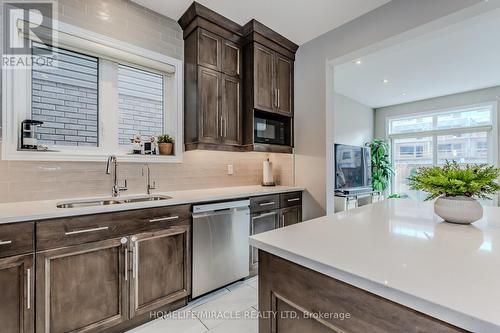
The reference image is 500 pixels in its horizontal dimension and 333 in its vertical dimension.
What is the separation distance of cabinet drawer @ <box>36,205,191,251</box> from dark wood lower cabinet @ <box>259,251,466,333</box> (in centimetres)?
116

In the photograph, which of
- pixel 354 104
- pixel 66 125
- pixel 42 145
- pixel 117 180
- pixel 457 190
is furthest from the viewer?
pixel 354 104


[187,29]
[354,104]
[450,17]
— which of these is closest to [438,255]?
[450,17]

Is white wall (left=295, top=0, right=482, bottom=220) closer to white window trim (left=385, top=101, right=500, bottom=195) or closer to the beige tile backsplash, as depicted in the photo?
the beige tile backsplash

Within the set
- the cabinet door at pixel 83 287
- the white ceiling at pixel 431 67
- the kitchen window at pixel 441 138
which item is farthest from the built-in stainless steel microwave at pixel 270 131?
the kitchen window at pixel 441 138

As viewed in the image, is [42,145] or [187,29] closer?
[42,145]

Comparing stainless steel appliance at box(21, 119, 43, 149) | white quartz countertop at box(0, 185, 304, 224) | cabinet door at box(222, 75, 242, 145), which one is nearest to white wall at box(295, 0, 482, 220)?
cabinet door at box(222, 75, 242, 145)

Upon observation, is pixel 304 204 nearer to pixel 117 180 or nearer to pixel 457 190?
pixel 457 190

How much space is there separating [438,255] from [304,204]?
2327 millimetres

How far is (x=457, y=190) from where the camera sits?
1217mm

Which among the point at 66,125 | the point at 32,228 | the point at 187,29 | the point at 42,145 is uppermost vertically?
the point at 187,29

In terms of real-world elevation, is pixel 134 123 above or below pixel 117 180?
above

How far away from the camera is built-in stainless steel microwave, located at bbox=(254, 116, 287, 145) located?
293 cm

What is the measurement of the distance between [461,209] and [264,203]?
1749mm
